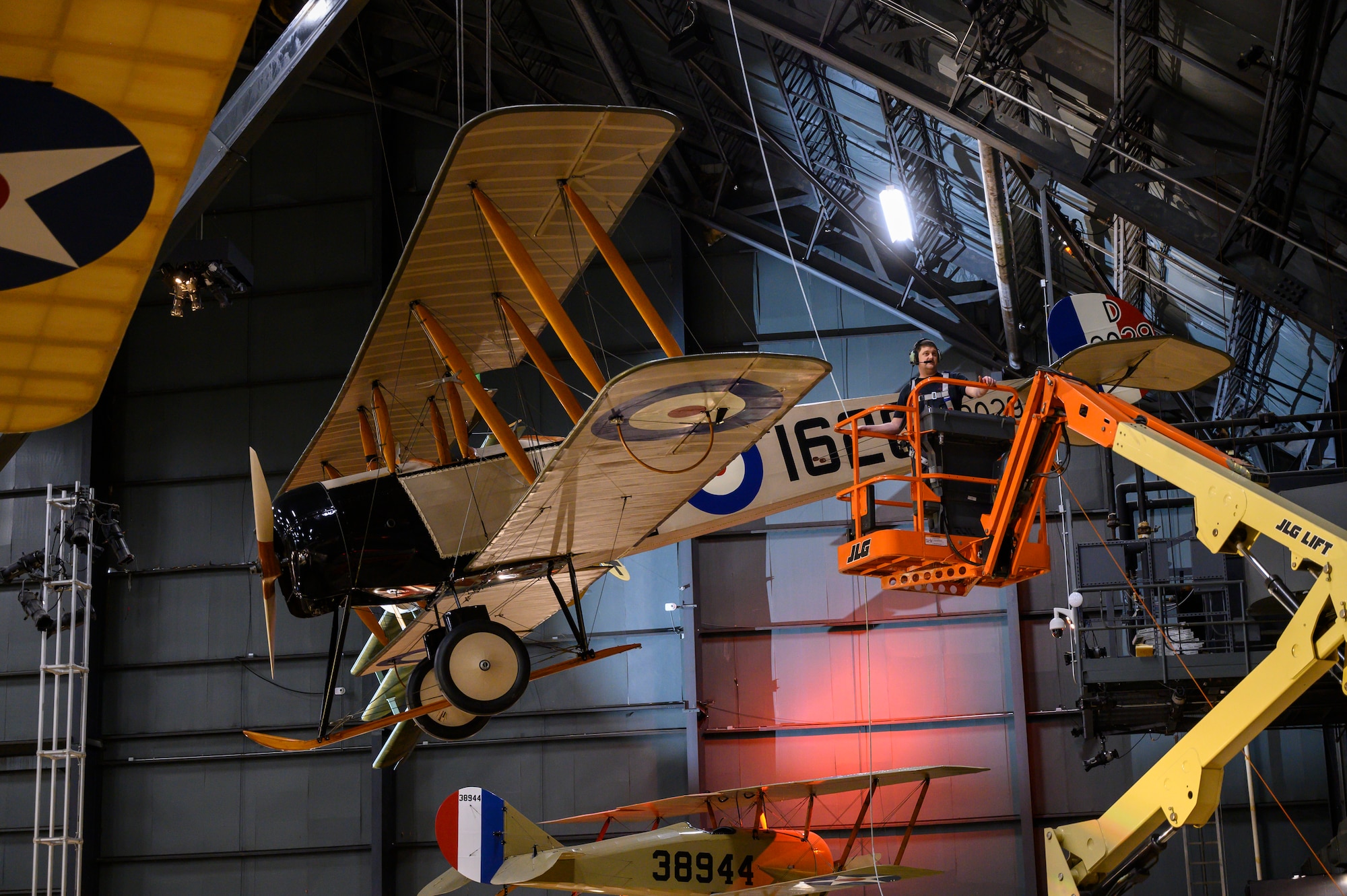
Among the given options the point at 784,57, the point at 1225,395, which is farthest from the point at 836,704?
the point at 784,57

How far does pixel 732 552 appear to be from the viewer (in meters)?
18.6

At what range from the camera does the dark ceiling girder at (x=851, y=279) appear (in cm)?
1850

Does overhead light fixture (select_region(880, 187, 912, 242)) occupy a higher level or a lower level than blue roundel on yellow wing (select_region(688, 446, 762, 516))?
higher

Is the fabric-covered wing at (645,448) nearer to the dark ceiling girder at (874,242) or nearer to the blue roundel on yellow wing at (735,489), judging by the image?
the blue roundel on yellow wing at (735,489)

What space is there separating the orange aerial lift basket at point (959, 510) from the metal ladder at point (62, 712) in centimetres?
1191

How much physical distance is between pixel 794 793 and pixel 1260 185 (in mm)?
8117

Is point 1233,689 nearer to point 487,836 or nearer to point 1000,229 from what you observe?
point 1000,229

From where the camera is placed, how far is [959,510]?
7223mm

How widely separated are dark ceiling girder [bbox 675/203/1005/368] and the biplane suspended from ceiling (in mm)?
9784

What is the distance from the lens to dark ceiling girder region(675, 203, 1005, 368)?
60.7ft

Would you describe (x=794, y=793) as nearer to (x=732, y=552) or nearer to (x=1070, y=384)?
(x=732, y=552)

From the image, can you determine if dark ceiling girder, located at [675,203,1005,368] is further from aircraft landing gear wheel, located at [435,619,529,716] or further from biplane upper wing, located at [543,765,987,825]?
aircraft landing gear wheel, located at [435,619,529,716]

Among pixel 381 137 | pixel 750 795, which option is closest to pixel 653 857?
pixel 750 795

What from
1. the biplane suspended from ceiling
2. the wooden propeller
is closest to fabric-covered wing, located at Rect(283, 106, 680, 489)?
the biplane suspended from ceiling
